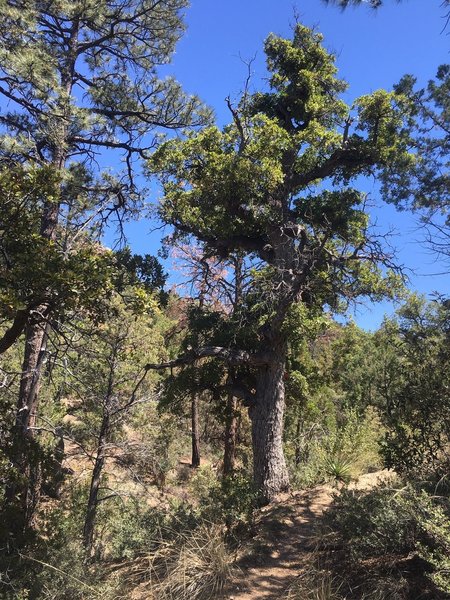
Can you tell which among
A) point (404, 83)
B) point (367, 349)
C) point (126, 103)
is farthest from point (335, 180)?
point (367, 349)

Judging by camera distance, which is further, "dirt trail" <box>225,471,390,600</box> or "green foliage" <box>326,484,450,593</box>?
"dirt trail" <box>225,471,390,600</box>

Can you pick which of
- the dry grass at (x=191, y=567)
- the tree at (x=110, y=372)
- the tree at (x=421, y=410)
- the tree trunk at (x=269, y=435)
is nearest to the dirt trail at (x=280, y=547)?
the dry grass at (x=191, y=567)

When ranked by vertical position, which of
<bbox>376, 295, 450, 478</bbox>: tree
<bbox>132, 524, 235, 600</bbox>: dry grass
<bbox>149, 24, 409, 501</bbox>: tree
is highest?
<bbox>149, 24, 409, 501</bbox>: tree

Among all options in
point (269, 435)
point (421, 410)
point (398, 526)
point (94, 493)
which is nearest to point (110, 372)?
point (94, 493)

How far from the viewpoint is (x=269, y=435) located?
9.41 m

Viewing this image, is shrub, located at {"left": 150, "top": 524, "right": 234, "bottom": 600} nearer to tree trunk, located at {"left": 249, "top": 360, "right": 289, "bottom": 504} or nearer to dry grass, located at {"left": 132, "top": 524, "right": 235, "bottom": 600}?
dry grass, located at {"left": 132, "top": 524, "right": 235, "bottom": 600}

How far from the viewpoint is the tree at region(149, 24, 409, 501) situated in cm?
897

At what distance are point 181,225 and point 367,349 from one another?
74.8ft

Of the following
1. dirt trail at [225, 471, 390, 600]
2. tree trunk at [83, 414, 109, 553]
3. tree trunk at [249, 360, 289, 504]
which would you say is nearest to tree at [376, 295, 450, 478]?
dirt trail at [225, 471, 390, 600]

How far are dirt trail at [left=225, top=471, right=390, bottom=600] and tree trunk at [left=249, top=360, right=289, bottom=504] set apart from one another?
352 mm

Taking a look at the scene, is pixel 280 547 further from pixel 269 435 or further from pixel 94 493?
pixel 94 493

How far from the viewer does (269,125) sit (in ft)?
28.7

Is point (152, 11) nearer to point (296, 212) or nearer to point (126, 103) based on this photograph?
point (126, 103)

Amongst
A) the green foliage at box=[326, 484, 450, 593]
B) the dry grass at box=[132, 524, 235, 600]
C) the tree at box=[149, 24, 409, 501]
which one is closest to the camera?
the green foliage at box=[326, 484, 450, 593]
